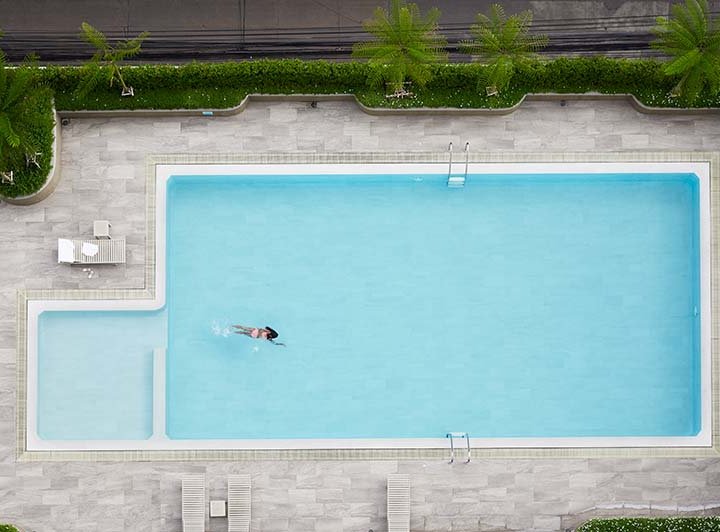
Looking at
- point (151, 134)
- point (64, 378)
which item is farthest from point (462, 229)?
point (64, 378)

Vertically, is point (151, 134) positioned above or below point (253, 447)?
above

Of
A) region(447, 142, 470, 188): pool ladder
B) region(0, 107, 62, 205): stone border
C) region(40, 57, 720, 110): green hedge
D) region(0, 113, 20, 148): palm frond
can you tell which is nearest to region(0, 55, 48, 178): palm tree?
region(0, 113, 20, 148): palm frond

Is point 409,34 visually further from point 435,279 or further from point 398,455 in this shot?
point 398,455

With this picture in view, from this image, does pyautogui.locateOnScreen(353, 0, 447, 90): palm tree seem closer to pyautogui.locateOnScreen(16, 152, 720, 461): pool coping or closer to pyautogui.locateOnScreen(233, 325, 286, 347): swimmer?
pyautogui.locateOnScreen(16, 152, 720, 461): pool coping

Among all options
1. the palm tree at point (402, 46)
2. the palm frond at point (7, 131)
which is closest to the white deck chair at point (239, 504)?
the palm frond at point (7, 131)

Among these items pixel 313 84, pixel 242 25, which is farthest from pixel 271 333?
pixel 242 25
